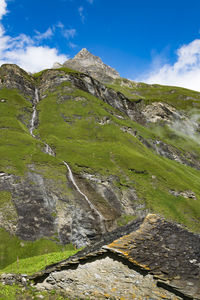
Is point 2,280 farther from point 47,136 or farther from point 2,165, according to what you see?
point 47,136

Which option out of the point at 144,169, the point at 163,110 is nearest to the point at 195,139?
the point at 163,110

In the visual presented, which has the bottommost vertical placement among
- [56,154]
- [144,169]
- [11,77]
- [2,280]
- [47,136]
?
[2,280]

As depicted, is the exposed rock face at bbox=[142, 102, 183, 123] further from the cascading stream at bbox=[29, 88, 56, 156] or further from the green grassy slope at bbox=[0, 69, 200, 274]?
Answer: the cascading stream at bbox=[29, 88, 56, 156]

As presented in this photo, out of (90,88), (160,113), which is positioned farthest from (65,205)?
(160,113)

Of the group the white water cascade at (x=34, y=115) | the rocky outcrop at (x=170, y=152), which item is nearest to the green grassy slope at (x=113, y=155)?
the white water cascade at (x=34, y=115)

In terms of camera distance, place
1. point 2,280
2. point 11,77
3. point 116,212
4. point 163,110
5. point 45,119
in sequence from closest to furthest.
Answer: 1. point 2,280
2. point 116,212
3. point 45,119
4. point 11,77
5. point 163,110

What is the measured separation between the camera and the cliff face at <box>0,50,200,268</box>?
142 feet

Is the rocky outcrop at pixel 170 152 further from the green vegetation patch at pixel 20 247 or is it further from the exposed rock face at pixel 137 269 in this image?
the exposed rock face at pixel 137 269

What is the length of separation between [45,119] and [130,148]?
145 ft

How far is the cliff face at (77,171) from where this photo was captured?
43.3 meters

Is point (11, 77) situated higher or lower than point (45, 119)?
higher

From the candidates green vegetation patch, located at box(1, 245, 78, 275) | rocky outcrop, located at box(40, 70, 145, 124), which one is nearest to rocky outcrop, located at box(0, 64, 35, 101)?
rocky outcrop, located at box(40, 70, 145, 124)

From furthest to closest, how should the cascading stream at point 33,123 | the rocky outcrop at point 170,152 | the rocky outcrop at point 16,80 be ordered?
the rocky outcrop at point 16,80 → the rocky outcrop at point 170,152 → the cascading stream at point 33,123

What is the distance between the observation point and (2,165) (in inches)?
2173
